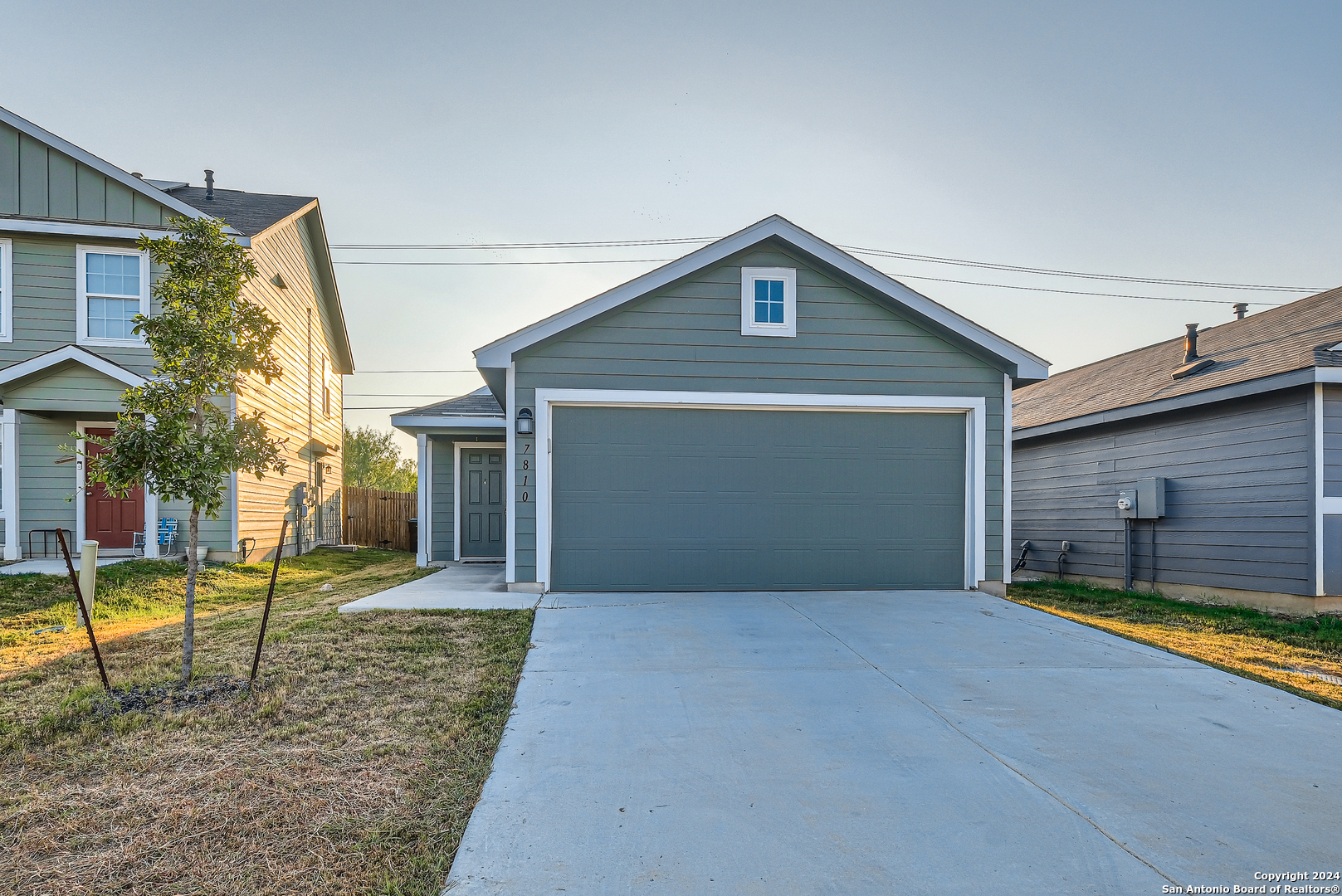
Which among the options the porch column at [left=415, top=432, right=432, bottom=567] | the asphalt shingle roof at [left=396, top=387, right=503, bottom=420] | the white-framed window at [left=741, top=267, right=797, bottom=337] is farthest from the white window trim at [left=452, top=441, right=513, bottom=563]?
the white-framed window at [left=741, top=267, right=797, bottom=337]

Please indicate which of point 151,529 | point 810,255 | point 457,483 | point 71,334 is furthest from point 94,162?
point 810,255

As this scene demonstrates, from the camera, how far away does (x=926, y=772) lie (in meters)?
3.50

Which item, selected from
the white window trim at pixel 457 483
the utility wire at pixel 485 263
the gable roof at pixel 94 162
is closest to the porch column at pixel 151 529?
the gable roof at pixel 94 162

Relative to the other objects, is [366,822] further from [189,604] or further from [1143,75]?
[1143,75]

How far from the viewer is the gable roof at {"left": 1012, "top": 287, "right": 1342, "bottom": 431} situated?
9172 millimetres

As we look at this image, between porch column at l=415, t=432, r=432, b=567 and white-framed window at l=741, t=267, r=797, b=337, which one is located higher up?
white-framed window at l=741, t=267, r=797, b=337

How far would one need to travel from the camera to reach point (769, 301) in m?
8.62

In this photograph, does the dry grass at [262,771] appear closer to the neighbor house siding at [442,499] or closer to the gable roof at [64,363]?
the gable roof at [64,363]

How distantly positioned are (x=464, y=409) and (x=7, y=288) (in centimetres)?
693

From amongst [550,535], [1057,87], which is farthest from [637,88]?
[550,535]

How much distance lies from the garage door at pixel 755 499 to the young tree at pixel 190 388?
12.3 ft

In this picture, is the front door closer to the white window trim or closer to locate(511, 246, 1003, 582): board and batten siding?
the white window trim

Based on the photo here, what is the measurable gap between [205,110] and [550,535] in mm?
10667

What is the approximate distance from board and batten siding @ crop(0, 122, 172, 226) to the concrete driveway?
10848 millimetres
